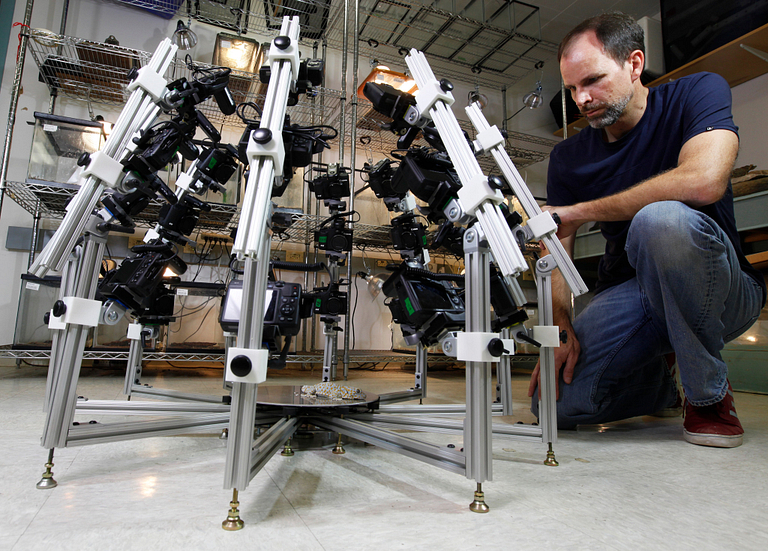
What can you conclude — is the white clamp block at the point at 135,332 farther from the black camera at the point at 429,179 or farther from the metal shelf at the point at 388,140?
the metal shelf at the point at 388,140

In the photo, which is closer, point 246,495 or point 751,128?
point 246,495

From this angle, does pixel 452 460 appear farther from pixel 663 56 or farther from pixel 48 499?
pixel 663 56

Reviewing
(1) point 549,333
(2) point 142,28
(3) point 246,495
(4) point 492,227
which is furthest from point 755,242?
(2) point 142,28

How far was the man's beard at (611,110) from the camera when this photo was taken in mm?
1085

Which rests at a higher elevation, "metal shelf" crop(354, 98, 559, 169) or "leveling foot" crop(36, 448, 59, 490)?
"metal shelf" crop(354, 98, 559, 169)

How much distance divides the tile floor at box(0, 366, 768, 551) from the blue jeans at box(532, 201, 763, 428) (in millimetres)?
150

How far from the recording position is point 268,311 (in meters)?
1.40

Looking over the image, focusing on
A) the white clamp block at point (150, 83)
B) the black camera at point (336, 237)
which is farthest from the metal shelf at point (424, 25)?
the white clamp block at point (150, 83)

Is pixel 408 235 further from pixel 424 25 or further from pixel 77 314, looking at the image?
pixel 424 25

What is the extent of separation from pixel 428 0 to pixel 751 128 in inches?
97.1

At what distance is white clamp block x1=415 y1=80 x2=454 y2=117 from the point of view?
0.72 meters

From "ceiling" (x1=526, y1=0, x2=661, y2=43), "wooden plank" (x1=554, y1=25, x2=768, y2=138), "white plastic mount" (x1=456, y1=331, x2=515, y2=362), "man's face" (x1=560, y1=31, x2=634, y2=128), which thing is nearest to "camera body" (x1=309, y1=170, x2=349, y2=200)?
"man's face" (x1=560, y1=31, x2=634, y2=128)

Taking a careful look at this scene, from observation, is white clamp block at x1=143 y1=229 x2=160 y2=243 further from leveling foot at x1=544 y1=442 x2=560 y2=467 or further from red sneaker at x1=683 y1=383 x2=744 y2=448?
red sneaker at x1=683 y1=383 x2=744 y2=448

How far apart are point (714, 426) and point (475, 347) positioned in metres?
0.82
